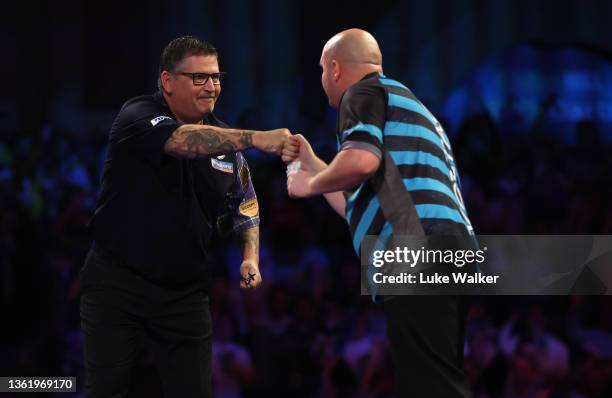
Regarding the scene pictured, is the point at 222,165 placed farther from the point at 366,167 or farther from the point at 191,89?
the point at 366,167

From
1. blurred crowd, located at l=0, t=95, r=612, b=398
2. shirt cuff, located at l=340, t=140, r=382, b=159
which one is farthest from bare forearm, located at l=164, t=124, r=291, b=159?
blurred crowd, located at l=0, t=95, r=612, b=398

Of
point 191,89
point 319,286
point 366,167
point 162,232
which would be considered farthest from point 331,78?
point 319,286

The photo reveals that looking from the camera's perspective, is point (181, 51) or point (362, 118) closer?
point (362, 118)

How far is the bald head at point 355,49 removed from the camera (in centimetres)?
283

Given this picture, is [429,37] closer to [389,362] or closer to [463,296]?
[389,362]

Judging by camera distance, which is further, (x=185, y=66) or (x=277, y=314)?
(x=277, y=314)

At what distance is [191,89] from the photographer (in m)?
3.18

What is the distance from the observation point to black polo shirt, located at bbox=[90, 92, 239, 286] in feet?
10.1

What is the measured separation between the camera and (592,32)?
6.92 m

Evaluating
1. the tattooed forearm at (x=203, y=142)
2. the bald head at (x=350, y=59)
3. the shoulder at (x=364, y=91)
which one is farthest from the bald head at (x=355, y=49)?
the tattooed forearm at (x=203, y=142)

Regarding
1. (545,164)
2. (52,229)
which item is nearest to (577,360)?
(545,164)

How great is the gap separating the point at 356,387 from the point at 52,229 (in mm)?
2314

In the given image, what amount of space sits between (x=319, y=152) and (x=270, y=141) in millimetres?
3199
